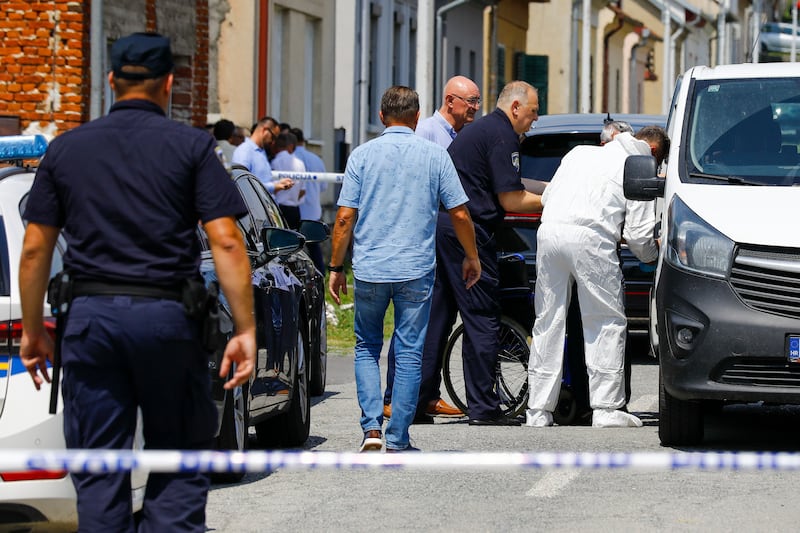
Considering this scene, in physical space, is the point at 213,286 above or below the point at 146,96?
below

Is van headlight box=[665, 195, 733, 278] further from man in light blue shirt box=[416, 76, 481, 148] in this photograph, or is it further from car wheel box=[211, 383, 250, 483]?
man in light blue shirt box=[416, 76, 481, 148]

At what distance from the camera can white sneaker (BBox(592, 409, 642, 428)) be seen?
395 inches

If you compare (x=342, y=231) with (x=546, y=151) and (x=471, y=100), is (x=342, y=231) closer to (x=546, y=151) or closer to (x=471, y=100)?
Answer: (x=471, y=100)

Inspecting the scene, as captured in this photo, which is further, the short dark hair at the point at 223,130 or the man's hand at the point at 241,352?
the short dark hair at the point at 223,130

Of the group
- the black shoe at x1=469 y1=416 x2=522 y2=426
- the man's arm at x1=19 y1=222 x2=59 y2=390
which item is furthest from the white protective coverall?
the man's arm at x1=19 y1=222 x2=59 y2=390

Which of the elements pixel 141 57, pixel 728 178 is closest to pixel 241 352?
pixel 141 57

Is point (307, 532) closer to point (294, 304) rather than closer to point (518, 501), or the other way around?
point (518, 501)

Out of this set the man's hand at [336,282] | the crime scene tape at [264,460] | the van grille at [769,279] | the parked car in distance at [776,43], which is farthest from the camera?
the parked car in distance at [776,43]

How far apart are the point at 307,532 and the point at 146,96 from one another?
7.27 ft

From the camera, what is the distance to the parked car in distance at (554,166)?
13.1 m

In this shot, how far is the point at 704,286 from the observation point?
343 inches

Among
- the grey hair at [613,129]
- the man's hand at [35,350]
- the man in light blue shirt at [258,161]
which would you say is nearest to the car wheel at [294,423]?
the grey hair at [613,129]

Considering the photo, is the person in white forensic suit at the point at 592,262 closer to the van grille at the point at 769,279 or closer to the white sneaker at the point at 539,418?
the white sneaker at the point at 539,418

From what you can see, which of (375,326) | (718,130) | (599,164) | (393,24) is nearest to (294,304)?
(375,326)
